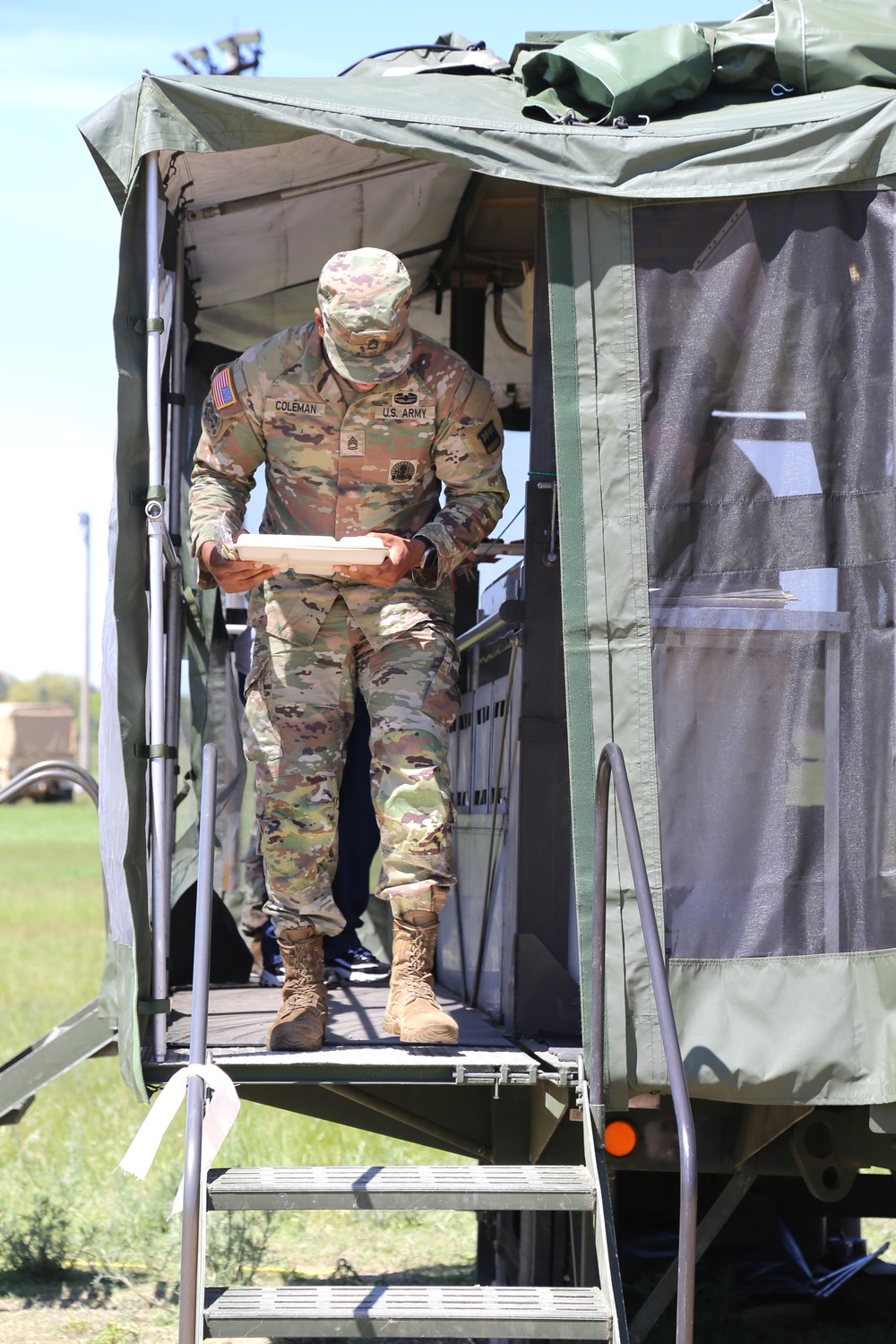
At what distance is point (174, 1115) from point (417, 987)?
1.00m

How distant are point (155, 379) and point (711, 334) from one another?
4.28 ft

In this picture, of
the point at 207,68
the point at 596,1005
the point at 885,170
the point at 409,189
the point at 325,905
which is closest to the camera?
the point at 596,1005

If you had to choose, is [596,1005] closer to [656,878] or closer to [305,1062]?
[656,878]

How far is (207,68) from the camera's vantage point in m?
4.00

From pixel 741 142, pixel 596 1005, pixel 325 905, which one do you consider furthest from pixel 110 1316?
pixel 741 142

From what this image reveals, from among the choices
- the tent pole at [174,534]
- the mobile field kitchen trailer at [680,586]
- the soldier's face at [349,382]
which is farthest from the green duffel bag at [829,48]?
the tent pole at [174,534]

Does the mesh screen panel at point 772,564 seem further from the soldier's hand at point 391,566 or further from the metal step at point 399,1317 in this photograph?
the metal step at point 399,1317

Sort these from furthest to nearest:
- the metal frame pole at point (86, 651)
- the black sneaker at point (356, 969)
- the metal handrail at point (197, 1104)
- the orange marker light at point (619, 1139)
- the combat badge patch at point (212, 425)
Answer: the metal frame pole at point (86, 651)
the black sneaker at point (356, 969)
the combat badge patch at point (212, 425)
the orange marker light at point (619, 1139)
the metal handrail at point (197, 1104)

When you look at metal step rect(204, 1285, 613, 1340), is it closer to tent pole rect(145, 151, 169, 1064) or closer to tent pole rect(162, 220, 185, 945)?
tent pole rect(145, 151, 169, 1064)

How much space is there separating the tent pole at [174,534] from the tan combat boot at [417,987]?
0.57 m

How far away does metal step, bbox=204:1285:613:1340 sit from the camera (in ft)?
9.22

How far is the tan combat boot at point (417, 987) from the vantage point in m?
3.56

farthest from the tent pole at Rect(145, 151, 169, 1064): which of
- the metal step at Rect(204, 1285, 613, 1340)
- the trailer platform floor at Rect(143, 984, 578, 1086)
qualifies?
the metal step at Rect(204, 1285, 613, 1340)

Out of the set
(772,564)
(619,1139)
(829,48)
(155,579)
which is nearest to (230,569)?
(155,579)
